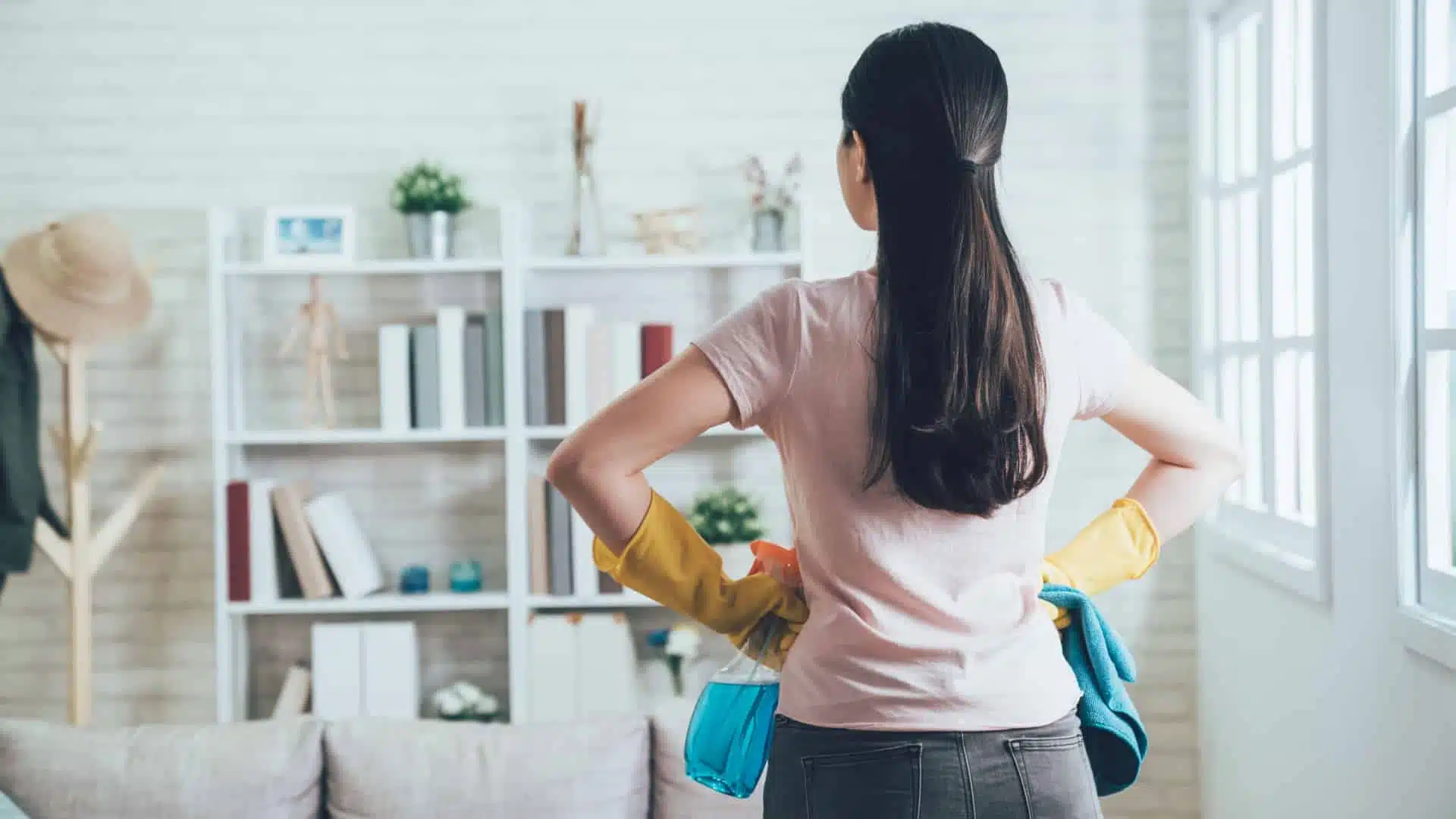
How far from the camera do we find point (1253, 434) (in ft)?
10.4

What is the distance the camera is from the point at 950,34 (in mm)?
1230

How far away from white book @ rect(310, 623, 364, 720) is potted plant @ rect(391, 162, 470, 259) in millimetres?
1065

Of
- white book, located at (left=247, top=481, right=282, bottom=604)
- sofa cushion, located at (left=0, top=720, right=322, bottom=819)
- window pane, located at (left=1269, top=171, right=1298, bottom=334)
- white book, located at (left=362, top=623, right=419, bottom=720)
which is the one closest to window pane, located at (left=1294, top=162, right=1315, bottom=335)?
window pane, located at (left=1269, top=171, right=1298, bottom=334)

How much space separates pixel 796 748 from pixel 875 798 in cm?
10

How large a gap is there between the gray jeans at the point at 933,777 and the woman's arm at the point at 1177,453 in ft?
1.31

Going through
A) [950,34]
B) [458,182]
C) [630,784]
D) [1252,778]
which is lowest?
[1252,778]

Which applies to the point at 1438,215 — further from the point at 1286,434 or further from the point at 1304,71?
the point at 1286,434

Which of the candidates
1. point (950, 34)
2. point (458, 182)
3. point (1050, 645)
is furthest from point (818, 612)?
point (458, 182)

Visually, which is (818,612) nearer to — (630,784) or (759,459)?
(630,784)

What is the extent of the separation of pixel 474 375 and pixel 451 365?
0.22 ft

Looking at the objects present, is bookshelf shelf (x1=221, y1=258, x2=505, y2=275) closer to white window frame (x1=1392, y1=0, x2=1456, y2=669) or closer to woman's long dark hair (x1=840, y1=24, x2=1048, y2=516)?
white window frame (x1=1392, y1=0, x2=1456, y2=669)

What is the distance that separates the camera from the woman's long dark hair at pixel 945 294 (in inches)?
47.9

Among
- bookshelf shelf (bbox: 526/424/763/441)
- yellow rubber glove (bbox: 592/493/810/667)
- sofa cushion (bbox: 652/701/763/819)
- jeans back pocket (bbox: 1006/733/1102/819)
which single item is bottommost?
sofa cushion (bbox: 652/701/763/819)

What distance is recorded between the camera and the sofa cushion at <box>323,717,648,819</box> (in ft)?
7.75
